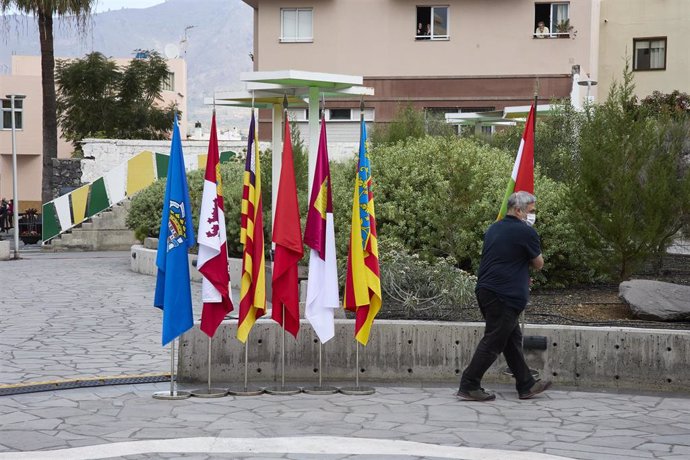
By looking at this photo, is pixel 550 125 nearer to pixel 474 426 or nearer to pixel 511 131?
pixel 511 131

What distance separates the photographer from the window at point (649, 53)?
140ft

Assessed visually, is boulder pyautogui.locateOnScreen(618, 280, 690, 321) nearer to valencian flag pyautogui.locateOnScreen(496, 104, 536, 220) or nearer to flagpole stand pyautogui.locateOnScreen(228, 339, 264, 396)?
valencian flag pyautogui.locateOnScreen(496, 104, 536, 220)

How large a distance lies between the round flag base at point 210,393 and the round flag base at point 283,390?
412 millimetres

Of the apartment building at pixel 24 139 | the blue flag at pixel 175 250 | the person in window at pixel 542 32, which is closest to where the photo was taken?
the blue flag at pixel 175 250

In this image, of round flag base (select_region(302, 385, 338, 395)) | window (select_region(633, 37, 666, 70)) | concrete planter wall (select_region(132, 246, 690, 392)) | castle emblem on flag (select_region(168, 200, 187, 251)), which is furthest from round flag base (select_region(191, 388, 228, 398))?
window (select_region(633, 37, 666, 70))

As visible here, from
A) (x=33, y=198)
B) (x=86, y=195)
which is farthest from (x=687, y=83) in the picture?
(x=33, y=198)

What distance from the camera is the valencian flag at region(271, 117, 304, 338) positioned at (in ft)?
33.7

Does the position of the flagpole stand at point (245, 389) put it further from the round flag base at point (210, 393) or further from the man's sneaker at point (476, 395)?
the man's sneaker at point (476, 395)

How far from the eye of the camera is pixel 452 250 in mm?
→ 14570

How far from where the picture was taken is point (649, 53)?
141 ft

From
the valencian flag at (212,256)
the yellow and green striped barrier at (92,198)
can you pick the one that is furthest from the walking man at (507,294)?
the yellow and green striped barrier at (92,198)

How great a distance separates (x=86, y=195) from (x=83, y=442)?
24152 millimetres

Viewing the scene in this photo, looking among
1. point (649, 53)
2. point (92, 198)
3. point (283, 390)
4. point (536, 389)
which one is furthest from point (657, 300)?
point (649, 53)

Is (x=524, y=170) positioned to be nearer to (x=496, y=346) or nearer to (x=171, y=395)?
(x=496, y=346)
